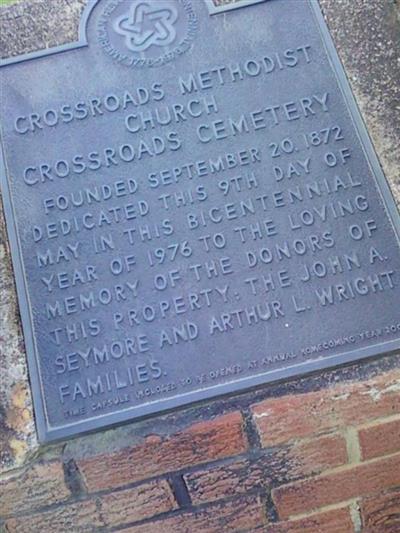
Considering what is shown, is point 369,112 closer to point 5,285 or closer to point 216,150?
point 216,150

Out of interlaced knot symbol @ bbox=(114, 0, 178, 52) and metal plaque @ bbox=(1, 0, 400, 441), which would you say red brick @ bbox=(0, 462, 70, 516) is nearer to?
metal plaque @ bbox=(1, 0, 400, 441)

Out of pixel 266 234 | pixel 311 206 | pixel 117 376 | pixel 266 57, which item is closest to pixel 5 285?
pixel 117 376

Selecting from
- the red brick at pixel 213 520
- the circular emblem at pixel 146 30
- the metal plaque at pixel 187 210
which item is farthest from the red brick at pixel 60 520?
the circular emblem at pixel 146 30

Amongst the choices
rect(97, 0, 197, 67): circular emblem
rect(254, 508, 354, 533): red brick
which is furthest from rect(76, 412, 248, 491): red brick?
rect(97, 0, 197, 67): circular emblem

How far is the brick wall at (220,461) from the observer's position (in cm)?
163

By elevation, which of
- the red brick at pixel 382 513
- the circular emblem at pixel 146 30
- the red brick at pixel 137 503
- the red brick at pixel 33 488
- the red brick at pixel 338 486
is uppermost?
the circular emblem at pixel 146 30

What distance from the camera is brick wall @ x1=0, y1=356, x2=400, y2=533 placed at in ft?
5.34

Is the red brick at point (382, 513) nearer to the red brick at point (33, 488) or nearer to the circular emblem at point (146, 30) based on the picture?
the red brick at point (33, 488)

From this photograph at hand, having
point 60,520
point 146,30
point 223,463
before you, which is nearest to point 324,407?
point 223,463

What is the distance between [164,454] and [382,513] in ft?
2.10

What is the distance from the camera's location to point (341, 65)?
6.29ft

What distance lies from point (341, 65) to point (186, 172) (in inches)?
22.8

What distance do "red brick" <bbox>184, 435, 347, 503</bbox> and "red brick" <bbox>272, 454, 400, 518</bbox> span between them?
0.04 meters

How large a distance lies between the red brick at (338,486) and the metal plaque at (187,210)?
312mm
